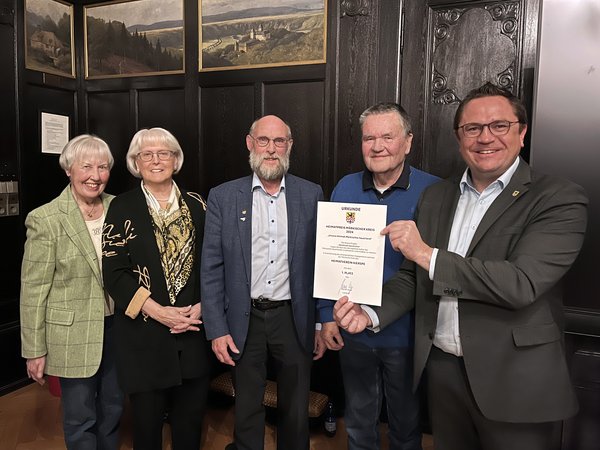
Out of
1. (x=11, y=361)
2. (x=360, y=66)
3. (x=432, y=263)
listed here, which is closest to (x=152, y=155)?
(x=432, y=263)

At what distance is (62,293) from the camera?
219 centimetres

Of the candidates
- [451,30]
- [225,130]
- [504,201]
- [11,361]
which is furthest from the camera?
[11,361]

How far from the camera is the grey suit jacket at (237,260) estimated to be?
7.11 feet

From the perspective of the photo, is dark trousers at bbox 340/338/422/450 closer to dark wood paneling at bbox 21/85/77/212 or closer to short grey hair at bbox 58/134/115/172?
short grey hair at bbox 58/134/115/172

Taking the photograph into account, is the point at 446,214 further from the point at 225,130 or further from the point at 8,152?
the point at 8,152

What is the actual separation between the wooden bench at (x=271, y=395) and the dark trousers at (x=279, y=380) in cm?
45

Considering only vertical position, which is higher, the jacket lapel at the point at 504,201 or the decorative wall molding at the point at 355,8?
the decorative wall molding at the point at 355,8

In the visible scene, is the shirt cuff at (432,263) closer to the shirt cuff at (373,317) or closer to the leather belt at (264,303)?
the shirt cuff at (373,317)

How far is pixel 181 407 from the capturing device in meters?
2.29

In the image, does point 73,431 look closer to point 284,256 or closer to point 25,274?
point 25,274

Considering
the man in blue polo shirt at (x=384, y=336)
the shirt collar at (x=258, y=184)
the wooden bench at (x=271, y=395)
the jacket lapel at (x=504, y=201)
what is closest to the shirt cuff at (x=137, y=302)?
the shirt collar at (x=258, y=184)

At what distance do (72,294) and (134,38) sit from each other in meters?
2.25

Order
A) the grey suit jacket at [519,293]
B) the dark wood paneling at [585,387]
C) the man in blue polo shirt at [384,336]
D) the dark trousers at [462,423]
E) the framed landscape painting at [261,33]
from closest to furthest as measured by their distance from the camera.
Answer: the grey suit jacket at [519,293], the dark trousers at [462,423], the man in blue polo shirt at [384,336], the dark wood paneling at [585,387], the framed landscape painting at [261,33]

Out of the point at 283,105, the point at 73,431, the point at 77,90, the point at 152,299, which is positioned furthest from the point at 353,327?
the point at 77,90
